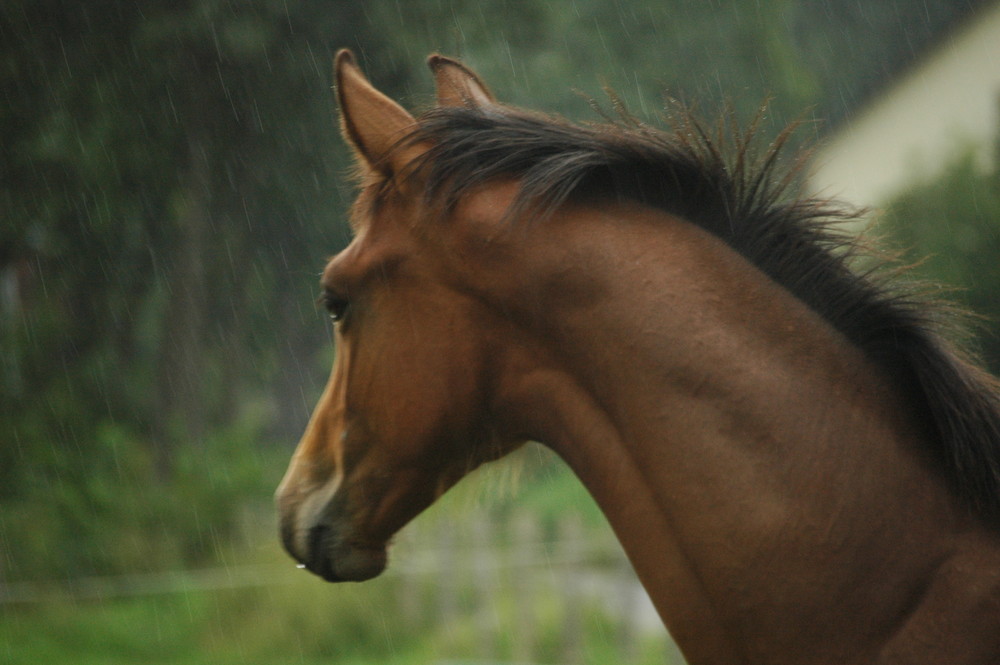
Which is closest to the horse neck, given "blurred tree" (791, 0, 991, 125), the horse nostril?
the horse nostril

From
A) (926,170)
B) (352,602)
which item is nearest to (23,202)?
(352,602)

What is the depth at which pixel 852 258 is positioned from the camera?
205cm

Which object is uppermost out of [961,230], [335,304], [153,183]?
[335,304]

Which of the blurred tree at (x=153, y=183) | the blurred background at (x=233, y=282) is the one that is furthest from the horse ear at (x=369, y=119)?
the blurred tree at (x=153, y=183)

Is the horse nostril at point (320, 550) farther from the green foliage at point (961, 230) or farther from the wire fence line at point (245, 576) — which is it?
the wire fence line at point (245, 576)

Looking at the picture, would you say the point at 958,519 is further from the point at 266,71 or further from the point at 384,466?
the point at 266,71

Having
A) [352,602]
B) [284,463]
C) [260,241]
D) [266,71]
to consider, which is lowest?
[284,463]

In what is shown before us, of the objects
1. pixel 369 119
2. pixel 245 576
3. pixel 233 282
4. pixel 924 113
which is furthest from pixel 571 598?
pixel 924 113

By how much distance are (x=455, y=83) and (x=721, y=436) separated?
108cm

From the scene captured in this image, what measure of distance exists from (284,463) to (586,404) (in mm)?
14845

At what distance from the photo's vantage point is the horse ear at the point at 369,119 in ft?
7.09

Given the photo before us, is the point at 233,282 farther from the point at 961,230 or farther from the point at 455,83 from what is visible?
the point at 455,83

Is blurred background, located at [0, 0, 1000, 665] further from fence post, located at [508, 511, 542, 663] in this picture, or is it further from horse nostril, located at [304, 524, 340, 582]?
→ horse nostril, located at [304, 524, 340, 582]

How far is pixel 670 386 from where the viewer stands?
73.6 inches
